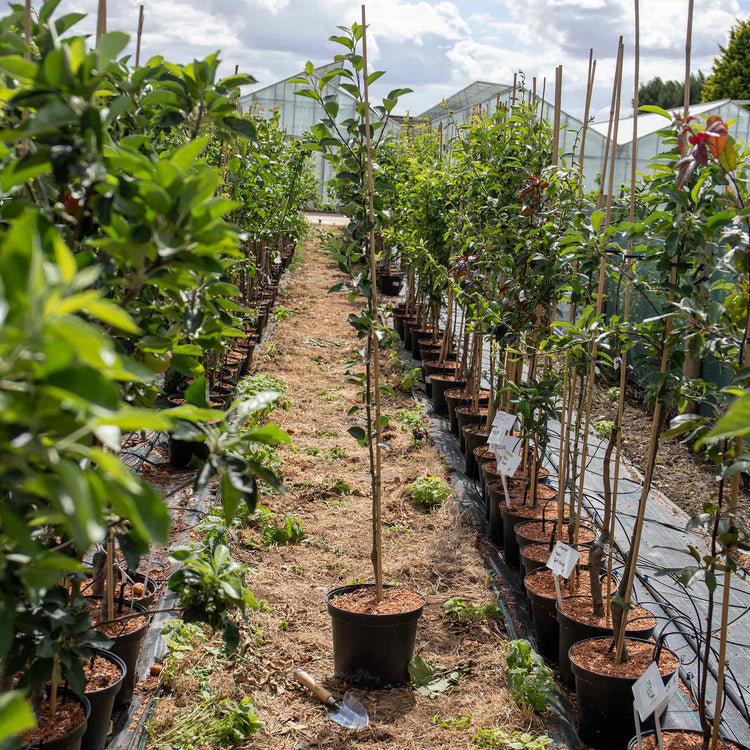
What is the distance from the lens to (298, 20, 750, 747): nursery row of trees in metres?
1.89

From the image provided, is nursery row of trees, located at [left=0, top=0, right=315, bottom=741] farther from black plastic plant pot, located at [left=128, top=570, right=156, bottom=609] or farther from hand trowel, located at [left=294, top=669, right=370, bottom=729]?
hand trowel, located at [left=294, top=669, right=370, bottom=729]

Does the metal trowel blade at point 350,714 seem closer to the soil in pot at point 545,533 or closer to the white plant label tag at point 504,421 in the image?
the soil in pot at point 545,533

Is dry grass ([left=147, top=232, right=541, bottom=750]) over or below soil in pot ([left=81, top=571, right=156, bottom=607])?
below

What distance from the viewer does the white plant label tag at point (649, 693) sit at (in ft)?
6.86

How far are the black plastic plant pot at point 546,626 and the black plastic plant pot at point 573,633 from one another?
0.13 metres

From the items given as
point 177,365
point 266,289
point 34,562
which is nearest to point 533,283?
point 177,365

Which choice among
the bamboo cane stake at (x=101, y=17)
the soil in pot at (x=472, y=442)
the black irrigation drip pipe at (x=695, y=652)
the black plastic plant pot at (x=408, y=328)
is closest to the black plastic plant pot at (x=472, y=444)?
the soil in pot at (x=472, y=442)

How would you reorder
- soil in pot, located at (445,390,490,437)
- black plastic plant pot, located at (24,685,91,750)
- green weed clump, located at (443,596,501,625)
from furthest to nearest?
soil in pot, located at (445,390,490,437), green weed clump, located at (443,596,501,625), black plastic plant pot, located at (24,685,91,750)

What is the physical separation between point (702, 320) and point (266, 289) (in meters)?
8.95

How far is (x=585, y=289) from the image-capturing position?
3055 millimetres

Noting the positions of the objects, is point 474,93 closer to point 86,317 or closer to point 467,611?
point 467,611

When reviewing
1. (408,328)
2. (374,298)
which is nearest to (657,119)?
(408,328)

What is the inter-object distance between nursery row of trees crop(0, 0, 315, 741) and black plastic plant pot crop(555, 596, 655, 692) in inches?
63.1

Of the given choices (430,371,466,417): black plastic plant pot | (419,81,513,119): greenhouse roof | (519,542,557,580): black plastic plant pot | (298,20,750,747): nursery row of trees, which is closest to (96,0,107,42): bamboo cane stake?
(298,20,750,747): nursery row of trees
